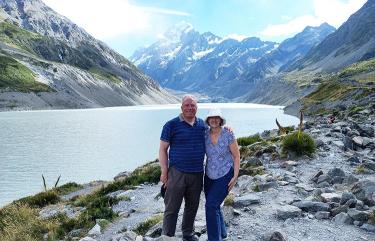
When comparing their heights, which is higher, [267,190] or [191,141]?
[191,141]

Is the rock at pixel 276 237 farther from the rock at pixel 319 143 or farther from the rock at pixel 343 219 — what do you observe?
the rock at pixel 319 143

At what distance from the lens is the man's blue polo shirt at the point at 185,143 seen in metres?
10.3

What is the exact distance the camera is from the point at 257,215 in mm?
13188

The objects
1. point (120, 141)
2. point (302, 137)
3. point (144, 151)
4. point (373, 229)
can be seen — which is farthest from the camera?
point (120, 141)

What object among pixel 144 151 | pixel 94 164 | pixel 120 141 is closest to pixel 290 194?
pixel 94 164

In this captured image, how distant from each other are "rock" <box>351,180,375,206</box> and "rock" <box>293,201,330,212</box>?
118 cm

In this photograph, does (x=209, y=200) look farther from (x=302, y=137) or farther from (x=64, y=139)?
(x=64, y=139)

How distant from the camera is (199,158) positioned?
34.0ft

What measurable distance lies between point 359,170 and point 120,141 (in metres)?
66.2

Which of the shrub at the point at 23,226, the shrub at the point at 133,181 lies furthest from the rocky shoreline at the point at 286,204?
the shrub at the point at 23,226

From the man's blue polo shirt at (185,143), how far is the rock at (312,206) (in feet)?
15.2

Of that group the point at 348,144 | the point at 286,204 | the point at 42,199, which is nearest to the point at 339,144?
the point at 348,144

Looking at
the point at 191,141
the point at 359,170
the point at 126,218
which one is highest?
the point at 191,141

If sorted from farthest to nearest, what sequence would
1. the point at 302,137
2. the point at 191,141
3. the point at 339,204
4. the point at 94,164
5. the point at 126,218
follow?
the point at 94,164, the point at 302,137, the point at 126,218, the point at 339,204, the point at 191,141
